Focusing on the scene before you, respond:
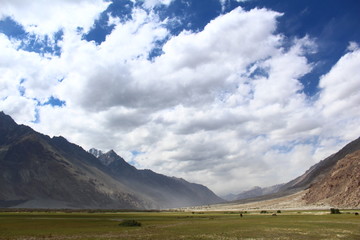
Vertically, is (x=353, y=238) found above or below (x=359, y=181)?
below

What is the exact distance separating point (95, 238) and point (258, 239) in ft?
72.0

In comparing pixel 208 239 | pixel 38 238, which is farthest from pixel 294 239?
pixel 38 238

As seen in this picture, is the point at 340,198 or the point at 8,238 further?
the point at 340,198

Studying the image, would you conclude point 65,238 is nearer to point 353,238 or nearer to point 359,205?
point 353,238

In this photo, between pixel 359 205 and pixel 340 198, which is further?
pixel 340 198

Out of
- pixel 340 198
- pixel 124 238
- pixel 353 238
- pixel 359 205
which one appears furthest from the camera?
pixel 340 198

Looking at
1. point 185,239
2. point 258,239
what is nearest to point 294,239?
point 258,239

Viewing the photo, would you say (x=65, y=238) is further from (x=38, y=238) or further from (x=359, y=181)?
(x=359, y=181)

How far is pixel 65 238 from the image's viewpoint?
154 feet

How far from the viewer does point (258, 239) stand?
4394 cm

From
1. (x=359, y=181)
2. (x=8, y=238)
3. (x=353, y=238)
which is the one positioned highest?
(x=359, y=181)

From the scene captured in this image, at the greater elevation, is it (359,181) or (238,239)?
(359,181)

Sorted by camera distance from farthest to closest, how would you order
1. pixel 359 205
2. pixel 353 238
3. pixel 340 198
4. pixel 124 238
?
pixel 340 198, pixel 359 205, pixel 124 238, pixel 353 238

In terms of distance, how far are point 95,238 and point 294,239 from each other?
2649 centimetres
